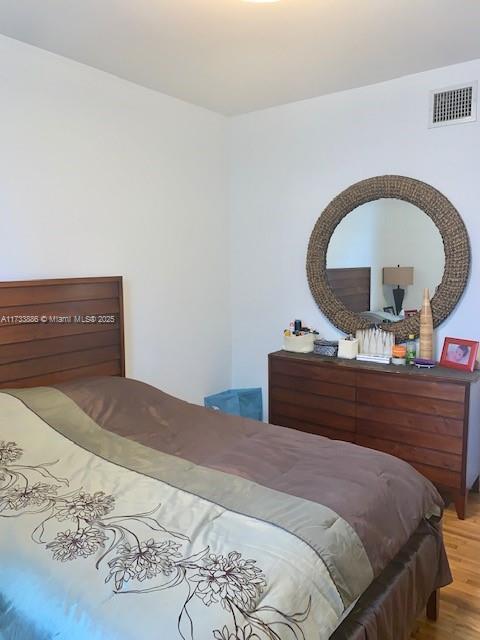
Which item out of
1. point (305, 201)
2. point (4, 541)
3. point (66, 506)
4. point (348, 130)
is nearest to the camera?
point (4, 541)

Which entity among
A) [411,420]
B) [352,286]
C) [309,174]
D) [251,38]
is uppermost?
[251,38]

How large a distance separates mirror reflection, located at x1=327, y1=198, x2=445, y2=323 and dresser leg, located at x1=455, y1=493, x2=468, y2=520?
3.45 feet

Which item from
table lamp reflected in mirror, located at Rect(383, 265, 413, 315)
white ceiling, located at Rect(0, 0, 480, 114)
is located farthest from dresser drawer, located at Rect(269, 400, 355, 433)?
white ceiling, located at Rect(0, 0, 480, 114)

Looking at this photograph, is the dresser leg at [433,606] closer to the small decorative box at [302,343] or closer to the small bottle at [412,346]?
the small bottle at [412,346]

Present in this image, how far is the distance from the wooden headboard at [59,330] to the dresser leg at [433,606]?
190cm

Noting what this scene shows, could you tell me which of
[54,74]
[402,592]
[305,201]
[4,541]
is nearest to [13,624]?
[4,541]

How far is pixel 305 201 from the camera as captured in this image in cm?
342

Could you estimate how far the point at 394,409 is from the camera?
2746mm

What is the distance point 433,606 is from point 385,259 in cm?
193

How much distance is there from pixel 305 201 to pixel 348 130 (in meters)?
0.52

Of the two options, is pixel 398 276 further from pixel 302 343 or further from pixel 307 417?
pixel 307 417

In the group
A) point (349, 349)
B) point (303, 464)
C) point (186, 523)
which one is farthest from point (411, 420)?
point (186, 523)

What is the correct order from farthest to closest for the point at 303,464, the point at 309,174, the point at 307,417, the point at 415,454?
1. the point at 309,174
2. the point at 307,417
3. the point at 415,454
4. the point at 303,464

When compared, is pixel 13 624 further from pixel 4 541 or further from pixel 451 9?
pixel 451 9
